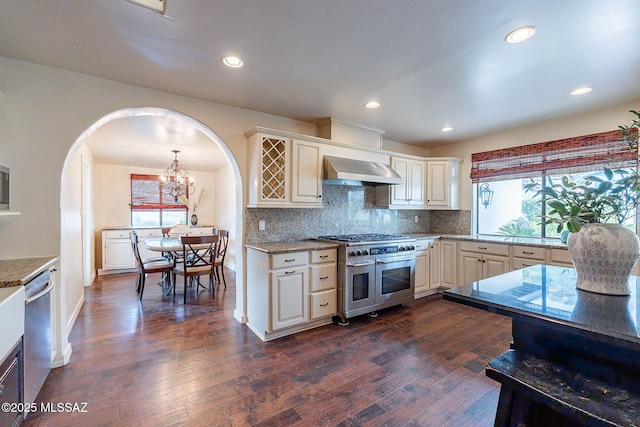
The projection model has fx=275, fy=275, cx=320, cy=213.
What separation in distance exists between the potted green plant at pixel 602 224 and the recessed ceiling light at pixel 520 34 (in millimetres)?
942

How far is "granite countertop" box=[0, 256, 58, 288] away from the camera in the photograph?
1551 mm

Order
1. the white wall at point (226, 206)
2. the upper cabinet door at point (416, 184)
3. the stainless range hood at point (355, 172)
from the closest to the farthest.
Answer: the stainless range hood at point (355, 172) < the upper cabinet door at point (416, 184) < the white wall at point (226, 206)

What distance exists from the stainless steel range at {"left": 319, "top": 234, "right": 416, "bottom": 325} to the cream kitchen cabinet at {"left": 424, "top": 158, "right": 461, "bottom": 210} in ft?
3.71

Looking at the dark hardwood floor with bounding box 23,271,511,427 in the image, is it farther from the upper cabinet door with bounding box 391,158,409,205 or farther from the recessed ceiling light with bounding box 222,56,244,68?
the recessed ceiling light with bounding box 222,56,244,68

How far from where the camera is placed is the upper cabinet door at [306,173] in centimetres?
323

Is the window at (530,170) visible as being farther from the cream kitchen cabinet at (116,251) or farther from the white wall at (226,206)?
the cream kitchen cabinet at (116,251)

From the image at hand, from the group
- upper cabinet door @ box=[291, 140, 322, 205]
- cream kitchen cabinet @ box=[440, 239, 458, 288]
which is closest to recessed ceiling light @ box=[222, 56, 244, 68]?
upper cabinet door @ box=[291, 140, 322, 205]

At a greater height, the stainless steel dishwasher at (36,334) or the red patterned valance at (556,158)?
the red patterned valance at (556,158)

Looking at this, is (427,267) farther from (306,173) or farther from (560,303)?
(560,303)

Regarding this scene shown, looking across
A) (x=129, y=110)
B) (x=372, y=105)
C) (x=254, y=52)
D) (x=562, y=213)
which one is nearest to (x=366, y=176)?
(x=372, y=105)

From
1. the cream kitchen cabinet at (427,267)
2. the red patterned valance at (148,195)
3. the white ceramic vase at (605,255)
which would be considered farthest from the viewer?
the red patterned valance at (148,195)

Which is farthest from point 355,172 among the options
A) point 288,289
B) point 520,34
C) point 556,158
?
point 556,158

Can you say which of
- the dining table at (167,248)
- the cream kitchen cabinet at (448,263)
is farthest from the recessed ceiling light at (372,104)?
the dining table at (167,248)

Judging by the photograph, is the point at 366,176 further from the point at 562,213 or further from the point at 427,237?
the point at 562,213
